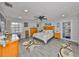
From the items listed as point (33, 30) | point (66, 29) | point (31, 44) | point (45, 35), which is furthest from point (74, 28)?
point (31, 44)

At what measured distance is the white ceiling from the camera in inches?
87.4

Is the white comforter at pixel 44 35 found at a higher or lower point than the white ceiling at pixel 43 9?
lower

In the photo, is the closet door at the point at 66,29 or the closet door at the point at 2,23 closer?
the closet door at the point at 2,23

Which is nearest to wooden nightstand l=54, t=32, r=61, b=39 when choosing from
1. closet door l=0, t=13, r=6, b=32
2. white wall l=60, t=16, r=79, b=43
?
white wall l=60, t=16, r=79, b=43

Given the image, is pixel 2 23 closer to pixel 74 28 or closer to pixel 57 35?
pixel 57 35

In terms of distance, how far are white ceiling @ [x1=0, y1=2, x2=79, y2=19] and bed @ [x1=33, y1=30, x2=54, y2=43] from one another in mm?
415

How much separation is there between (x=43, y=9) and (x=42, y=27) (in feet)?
1.51

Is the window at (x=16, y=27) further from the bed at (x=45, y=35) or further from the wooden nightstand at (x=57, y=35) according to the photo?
the wooden nightstand at (x=57, y=35)

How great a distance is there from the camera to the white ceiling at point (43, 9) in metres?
2.22

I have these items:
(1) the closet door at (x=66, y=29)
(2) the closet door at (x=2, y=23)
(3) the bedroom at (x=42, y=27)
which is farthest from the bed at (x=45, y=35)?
(2) the closet door at (x=2, y=23)

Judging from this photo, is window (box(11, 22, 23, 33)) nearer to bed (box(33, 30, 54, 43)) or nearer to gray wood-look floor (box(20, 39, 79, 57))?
gray wood-look floor (box(20, 39, 79, 57))

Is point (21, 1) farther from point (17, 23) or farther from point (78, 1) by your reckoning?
point (78, 1)

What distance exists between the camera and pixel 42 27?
2.32 meters

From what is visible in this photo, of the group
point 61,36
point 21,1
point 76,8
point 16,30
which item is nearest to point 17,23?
point 16,30
